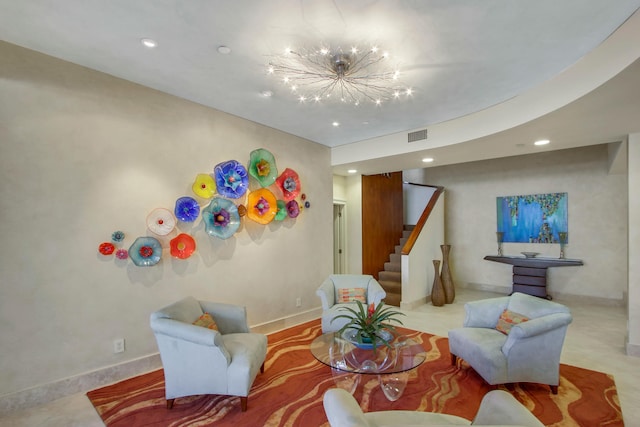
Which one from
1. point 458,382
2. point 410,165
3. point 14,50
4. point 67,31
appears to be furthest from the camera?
point 410,165

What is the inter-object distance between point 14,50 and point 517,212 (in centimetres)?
798

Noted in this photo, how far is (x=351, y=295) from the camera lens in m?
4.35

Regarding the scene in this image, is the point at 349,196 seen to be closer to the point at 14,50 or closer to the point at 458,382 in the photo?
the point at 458,382

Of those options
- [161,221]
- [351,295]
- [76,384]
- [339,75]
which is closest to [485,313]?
[351,295]

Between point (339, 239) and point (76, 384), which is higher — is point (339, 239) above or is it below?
above

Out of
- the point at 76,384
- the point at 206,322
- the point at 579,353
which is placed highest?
the point at 206,322

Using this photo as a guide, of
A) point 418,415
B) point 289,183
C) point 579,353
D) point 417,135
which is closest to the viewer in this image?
point 418,415

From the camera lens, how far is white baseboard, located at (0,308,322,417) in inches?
103

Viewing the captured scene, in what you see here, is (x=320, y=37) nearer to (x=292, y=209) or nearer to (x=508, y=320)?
(x=292, y=209)

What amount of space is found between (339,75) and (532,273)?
5.67 m

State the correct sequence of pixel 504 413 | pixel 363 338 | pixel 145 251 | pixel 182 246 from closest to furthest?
1. pixel 504 413
2. pixel 363 338
3. pixel 145 251
4. pixel 182 246

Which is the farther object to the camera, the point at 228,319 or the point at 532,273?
the point at 532,273

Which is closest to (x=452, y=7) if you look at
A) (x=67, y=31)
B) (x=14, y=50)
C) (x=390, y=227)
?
(x=67, y=31)

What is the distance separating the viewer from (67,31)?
247 cm
